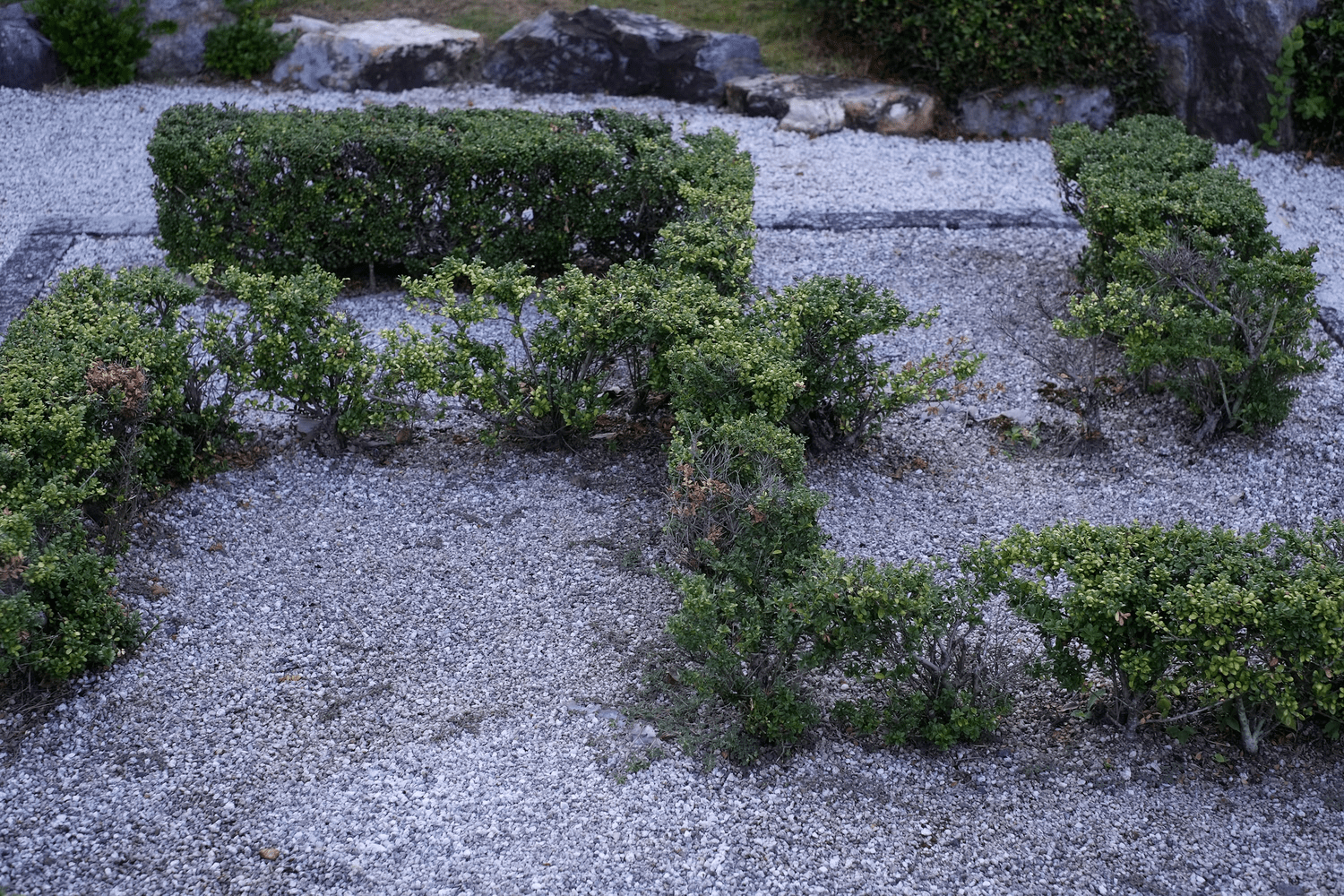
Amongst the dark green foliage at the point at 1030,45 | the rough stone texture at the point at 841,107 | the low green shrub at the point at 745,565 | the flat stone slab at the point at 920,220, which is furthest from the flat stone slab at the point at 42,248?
the dark green foliage at the point at 1030,45

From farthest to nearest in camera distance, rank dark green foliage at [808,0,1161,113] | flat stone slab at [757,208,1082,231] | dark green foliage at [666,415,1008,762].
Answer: dark green foliage at [808,0,1161,113], flat stone slab at [757,208,1082,231], dark green foliage at [666,415,1008,762]

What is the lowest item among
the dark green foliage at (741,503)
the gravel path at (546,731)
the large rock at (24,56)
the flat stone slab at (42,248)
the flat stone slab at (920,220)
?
the gravel path at (546,731)

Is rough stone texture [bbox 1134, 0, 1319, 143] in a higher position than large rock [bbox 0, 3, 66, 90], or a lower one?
higher

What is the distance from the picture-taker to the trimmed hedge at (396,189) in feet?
23.9

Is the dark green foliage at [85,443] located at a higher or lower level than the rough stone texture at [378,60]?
lower

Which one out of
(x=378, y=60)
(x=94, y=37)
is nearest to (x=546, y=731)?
(x=378, y=60)

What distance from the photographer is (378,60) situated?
10.9 meters

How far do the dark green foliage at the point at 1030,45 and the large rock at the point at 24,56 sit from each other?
7901 millimetres

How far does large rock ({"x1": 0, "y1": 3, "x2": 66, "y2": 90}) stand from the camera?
1059cm

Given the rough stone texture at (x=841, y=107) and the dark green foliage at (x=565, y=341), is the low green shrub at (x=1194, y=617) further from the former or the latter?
the rough stone texture at (x=841, y=107)

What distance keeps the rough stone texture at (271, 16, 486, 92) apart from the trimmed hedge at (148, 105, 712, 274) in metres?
3.40

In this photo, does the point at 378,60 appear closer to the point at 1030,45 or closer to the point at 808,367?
the point at 1030,45

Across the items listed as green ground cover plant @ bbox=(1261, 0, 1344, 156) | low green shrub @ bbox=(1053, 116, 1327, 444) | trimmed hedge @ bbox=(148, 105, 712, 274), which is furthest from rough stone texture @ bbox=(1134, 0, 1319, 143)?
trimmed hedge @ bbox=(148, 105, 712, 274)

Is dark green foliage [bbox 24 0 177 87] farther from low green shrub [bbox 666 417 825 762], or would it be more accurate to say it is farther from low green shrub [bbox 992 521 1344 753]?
low green shrub [bbox 992 521 1344 753]
